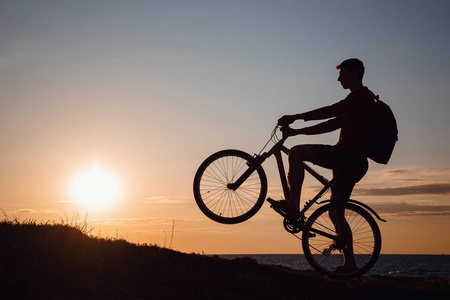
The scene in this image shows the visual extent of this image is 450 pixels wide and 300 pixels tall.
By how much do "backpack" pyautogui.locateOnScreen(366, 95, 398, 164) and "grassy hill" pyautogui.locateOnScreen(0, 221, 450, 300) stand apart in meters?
2.77

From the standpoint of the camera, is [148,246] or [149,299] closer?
[149,299]

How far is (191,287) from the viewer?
699cm

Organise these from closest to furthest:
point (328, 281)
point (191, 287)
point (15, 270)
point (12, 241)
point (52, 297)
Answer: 1. point (52, 297)
2. point (15, 270)
3. point (191, 287)
4. point (12, 241)
5. point (328, 281)

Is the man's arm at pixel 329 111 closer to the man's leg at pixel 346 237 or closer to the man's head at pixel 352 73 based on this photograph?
the man's head at pixel 352 73

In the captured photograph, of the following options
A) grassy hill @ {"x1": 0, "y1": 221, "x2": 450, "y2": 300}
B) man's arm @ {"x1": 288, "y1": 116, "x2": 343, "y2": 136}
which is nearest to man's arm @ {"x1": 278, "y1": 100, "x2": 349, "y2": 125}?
man's arm @ {"x1": 288, "y1": 116, "x2": 343, "y2": 136}

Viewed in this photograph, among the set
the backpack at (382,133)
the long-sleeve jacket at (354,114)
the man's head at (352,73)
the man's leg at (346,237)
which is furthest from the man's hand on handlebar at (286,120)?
the man's leg at (346,237)

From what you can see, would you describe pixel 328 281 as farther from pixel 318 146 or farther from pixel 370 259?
pixel 318 146

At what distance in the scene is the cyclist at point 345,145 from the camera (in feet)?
24.6

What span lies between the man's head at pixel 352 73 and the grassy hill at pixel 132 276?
3.97m

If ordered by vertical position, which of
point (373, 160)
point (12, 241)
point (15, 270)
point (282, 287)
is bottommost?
point (282, 287)

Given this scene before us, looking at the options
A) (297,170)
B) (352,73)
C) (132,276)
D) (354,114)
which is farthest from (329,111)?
(132,276)

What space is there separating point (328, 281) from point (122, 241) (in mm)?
4592

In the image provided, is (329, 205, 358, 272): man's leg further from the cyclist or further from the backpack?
the backpack

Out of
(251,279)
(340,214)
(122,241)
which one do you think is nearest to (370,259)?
(340,214)
